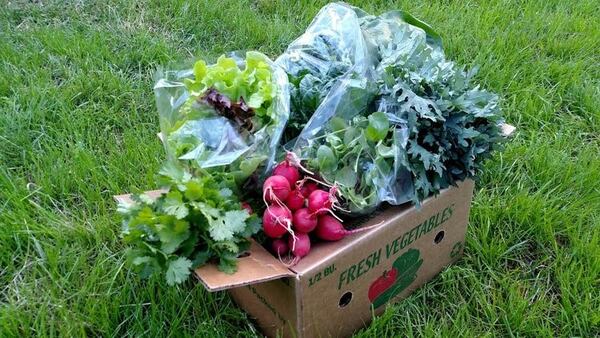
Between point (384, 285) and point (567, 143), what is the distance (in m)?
1.10

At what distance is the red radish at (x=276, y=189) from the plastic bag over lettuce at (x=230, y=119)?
3.7 inches

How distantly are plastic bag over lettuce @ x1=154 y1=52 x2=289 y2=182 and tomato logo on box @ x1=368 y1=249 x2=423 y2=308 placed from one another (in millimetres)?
444

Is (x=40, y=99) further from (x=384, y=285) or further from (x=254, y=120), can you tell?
(x=384, y=285)

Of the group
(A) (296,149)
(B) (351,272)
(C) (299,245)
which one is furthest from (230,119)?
(B) (351,272)

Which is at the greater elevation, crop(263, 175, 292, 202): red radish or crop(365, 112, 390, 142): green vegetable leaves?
crop(365, 112, 390, 142): green vegetable leaves

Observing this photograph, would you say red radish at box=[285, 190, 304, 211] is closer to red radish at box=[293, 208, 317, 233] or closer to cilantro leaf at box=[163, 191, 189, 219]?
red radish at box=[293, 208, 317, 233]

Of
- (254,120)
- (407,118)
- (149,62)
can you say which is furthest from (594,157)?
(149,62)

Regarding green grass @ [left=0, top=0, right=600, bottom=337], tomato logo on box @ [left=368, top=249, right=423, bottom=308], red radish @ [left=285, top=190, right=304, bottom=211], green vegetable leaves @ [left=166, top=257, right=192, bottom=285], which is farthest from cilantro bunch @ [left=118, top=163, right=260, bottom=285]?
tomato logo on box @ [left=368, top=249, right=423, bottom=308]

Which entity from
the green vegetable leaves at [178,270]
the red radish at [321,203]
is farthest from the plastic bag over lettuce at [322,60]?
the green vegetable leaves at [178,270]

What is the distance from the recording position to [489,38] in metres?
2.89

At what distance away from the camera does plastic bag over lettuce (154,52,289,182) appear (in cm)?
156

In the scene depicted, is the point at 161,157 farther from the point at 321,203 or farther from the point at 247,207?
the point at 321,203

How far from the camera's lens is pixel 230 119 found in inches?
64.3

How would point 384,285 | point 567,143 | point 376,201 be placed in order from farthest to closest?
1. point 567,143
2. point 384,285
3. point 376,201
